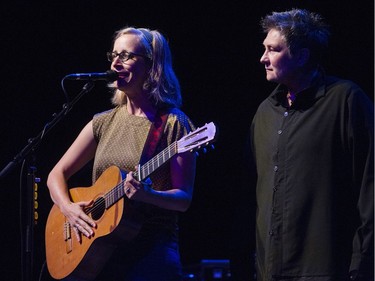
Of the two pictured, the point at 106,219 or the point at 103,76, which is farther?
the point at 103,76

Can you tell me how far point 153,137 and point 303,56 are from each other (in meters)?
0.95

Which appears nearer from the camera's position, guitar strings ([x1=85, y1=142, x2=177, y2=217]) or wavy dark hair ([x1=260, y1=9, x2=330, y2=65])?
wavy dark hair ([x1=260, y1=9, x2=330, y2=65])

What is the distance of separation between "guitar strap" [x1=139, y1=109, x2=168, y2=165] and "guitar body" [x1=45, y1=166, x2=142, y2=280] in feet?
0.54

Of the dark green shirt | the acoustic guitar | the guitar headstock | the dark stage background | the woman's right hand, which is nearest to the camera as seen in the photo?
the dark green shirt

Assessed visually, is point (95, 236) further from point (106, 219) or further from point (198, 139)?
point (198, 139)

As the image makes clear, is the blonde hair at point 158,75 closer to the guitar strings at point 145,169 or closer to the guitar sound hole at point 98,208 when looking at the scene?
the guitar strings at point 145,169

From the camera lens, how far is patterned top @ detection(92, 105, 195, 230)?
3657 mm

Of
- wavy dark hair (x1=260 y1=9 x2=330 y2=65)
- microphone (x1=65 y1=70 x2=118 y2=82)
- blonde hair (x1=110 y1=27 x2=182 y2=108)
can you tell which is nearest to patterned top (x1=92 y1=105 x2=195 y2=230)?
blonde hair (x1=110 y1=27 x2=182 y2=108)

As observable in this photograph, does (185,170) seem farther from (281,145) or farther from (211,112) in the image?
(211,112)

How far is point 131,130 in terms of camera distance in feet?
12.6

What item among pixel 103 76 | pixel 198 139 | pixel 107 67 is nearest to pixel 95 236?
pixel 198 139

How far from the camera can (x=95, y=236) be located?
3.67 m

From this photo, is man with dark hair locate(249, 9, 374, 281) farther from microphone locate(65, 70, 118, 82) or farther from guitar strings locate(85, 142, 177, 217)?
microphone locate(65, 70, 118, 82)

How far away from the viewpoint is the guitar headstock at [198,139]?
3.33m
